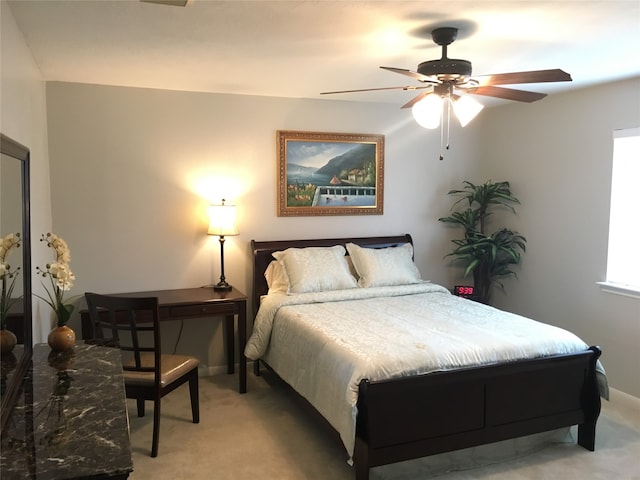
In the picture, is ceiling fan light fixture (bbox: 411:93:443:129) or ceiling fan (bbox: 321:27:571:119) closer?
ceiling fan (bbox: 321:27:571:119)

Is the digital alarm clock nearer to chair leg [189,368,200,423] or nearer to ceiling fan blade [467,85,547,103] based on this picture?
ceiling fan blade [467,85,547,103]

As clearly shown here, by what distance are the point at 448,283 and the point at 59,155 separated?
3.63 m

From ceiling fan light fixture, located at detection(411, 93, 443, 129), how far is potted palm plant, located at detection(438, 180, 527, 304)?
2092mm

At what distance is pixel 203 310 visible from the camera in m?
3.84

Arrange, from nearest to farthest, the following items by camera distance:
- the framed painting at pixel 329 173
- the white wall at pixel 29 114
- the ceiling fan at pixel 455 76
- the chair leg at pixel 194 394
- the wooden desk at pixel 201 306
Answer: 1. the white wall at pixel 29 114
2. the ceiling fan at pixel 455 76
3. the chair leg at pixel 194 394
4. the wooden desk at pixel 201 306
5. the framed painting at pixel 329 173

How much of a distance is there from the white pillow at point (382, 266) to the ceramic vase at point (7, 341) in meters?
2.81

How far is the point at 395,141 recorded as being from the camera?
4.89 meters

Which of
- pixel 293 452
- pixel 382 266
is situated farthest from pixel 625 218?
pixel 293 452

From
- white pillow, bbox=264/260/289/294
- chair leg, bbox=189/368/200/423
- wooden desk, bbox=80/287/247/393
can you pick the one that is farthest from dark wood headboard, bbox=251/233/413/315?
chair leg, bbox=189/368/200/423

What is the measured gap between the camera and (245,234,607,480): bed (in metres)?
2.60

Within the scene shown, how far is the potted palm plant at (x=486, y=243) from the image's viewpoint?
471 centimetres

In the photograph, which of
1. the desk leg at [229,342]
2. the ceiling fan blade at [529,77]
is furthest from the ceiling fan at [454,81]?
the desk leg at [229,342]

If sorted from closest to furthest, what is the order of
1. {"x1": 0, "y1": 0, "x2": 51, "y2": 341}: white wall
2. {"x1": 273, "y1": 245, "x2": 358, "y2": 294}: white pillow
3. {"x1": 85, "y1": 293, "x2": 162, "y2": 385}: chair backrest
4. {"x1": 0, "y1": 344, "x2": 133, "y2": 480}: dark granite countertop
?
1. {"x1": 0, "y1": 344, "x2": 133, "y2": 480}: dark granite countertop
2. {"x1": 0, "y1": 0, "x2": 51, "y2": 341}: white wall
3. {"x1": 85, "y1": 293, "x2": 162, "y2": 385}: chair backrest
4. {"x1": 273, "y1": 245, "x2": 358, "y2": 294}: white pillow

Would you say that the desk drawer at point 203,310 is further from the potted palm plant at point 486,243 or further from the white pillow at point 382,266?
the potted palm plant at point 486,243
